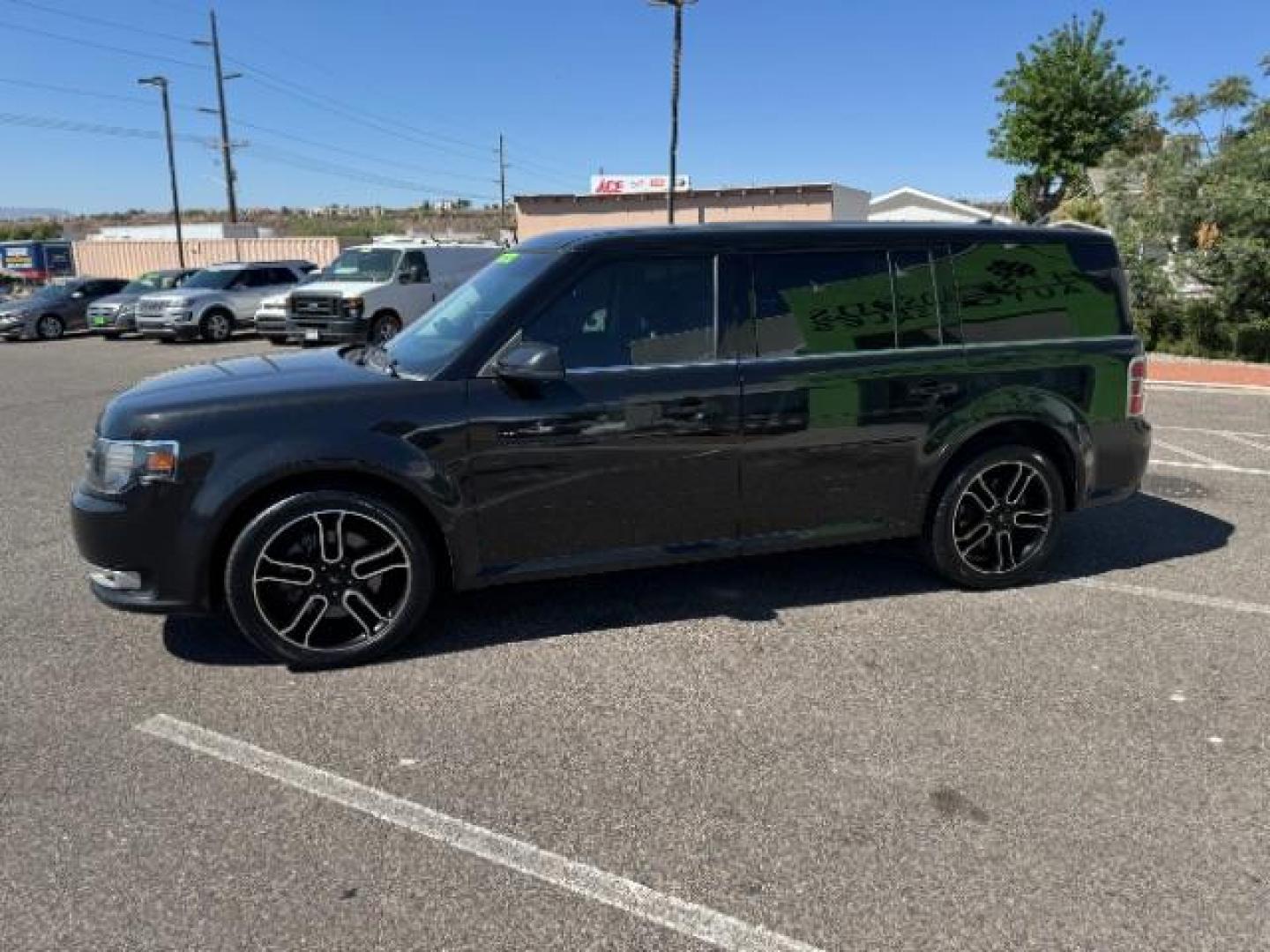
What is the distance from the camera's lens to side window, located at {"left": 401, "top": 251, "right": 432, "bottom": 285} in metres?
17.5

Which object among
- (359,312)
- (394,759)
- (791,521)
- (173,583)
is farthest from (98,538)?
(359,312)

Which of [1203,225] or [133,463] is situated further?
[1203,225]

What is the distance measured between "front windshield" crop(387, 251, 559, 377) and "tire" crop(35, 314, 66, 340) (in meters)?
23.9

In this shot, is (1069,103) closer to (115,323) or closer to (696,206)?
(696,206)

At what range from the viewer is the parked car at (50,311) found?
23672 millimetres

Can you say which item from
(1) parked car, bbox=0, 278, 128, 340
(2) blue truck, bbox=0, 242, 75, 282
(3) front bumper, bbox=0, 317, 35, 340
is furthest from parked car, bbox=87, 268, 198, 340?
(2) blue truck, bbox=0, 242, 75, 282

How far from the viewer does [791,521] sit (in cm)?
442

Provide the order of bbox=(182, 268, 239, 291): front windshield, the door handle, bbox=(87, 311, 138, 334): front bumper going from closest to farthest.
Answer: the door handle, bbox=(182, 268, 239, 291): front windshield, bbox=(87, 311, 138, 334): front bumper

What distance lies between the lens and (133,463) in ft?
12.1

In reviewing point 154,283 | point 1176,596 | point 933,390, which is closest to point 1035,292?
point 933,390

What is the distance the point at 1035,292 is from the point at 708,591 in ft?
7.32

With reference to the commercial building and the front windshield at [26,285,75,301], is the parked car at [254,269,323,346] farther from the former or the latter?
the commercial building

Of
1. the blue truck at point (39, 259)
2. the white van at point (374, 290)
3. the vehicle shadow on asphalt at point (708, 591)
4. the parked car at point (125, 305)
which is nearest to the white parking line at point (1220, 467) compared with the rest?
the vehicle shadow on asphalt at point (708, 591)

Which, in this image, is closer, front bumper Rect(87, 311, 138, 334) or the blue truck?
front bumper Rect(87, 311, 138, 334)
